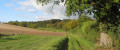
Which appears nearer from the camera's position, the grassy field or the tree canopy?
the tree canopy

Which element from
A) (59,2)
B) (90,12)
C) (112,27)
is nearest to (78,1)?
(90,12)

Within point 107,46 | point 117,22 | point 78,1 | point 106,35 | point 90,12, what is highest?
point 78,1

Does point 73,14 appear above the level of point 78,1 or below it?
below

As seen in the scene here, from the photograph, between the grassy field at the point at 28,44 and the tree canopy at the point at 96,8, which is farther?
the grassy field at the point at 28,44

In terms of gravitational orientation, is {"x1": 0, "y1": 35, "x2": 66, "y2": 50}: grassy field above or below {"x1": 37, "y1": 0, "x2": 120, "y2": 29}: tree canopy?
below

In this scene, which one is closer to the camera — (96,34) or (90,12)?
(90,12)

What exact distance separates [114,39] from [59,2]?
6.76 metres

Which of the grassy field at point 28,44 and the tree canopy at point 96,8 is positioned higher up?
the tree canopy at point 96,8

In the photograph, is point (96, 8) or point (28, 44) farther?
point (28, 44)

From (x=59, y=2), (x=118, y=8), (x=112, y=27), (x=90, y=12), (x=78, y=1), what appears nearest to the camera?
(x=78, y=1)

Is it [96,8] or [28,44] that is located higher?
[96,8]

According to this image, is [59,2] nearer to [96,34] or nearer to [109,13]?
[109,13]

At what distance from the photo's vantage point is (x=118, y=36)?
14.9 metres

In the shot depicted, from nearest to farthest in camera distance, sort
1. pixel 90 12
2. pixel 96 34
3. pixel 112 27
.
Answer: pixel 90 12, pixel 112 27, pixel 96 34
